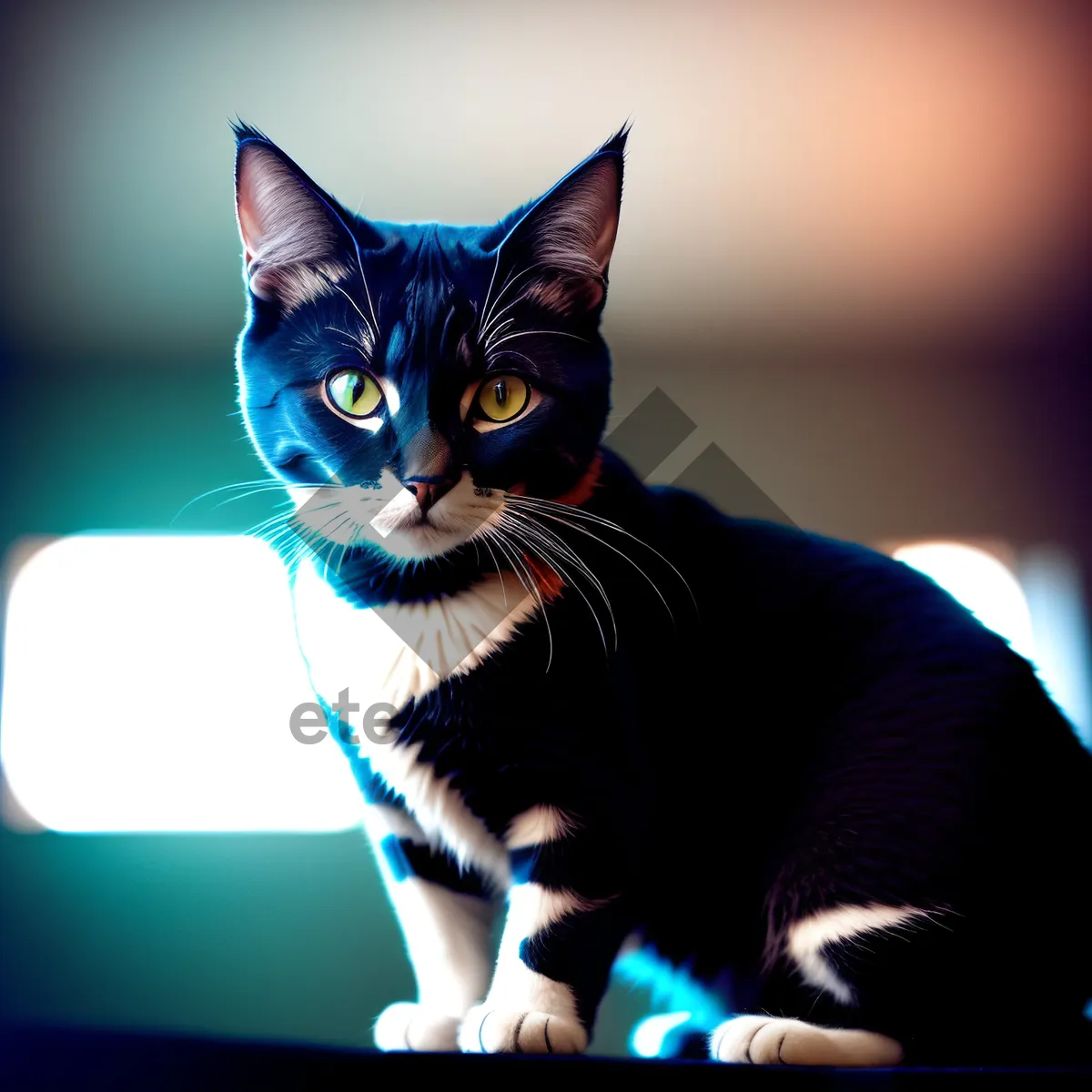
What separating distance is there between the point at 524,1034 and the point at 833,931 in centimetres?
22

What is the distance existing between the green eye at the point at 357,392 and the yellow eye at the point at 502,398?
0.24ft

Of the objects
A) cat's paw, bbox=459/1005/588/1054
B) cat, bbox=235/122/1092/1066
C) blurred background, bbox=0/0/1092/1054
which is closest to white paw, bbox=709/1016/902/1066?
cat, bbox=235/122/1092/1066

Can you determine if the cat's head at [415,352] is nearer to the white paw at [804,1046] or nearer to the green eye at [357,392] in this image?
the green eye at [357,392]

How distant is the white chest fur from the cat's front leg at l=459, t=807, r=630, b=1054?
0.05m

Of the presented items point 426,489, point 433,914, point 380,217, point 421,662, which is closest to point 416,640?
point 421,662

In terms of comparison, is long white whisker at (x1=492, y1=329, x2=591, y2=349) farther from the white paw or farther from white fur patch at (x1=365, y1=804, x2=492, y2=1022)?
the white paw

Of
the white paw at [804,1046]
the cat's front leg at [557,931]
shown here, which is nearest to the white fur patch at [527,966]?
the cat's front leg at [557,931]

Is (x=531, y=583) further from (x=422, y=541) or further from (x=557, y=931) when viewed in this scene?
(x=557, y=931)

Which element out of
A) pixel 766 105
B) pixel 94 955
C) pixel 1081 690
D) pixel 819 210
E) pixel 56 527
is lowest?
pixel 94 955

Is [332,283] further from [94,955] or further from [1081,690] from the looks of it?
[1081,690]

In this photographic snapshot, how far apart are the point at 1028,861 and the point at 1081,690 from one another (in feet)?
5.38

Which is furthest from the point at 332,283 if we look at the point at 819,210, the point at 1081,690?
the point at 1081,690

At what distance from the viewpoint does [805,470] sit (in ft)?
6.66

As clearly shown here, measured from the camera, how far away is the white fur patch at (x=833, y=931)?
634 millimetres
